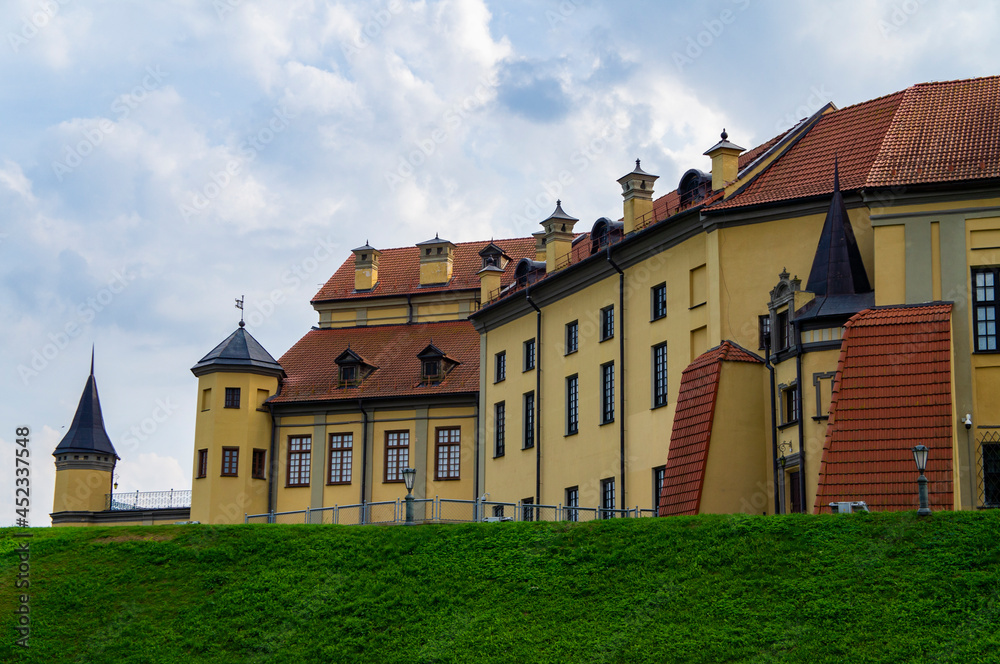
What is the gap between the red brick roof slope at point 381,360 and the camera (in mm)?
54125

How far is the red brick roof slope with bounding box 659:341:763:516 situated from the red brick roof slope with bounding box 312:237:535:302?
75.1 ft

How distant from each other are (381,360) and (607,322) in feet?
52.6

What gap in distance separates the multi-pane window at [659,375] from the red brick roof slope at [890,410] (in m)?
8.68

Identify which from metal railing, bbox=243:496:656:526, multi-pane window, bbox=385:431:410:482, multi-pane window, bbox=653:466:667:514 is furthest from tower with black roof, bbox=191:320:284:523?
multi-pane window, bbox=653:466:667:514

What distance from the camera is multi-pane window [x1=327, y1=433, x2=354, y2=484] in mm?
53938

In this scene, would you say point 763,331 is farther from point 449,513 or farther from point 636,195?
point 449,513

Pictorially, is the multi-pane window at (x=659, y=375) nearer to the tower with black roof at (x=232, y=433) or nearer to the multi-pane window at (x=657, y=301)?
the multi-pane window at (x=657, y=301)

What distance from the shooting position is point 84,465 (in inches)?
2349

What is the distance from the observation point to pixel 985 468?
102 feet

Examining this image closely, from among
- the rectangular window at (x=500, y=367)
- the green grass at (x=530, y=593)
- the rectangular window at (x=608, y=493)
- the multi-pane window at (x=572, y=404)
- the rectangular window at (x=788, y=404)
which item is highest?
the rectangular window at (x=500, y=367)

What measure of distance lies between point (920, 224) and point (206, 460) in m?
31.1

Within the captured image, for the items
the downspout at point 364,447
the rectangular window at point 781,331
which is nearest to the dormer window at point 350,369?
the downspout at point 364,447

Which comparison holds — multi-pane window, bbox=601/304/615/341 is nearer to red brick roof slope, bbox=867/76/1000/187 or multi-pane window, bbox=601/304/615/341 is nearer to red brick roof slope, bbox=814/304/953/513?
red brick roof slope, bbox=867/76/1000/187

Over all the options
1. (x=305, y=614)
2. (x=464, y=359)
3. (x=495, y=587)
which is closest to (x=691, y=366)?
(x=495, y=587)
